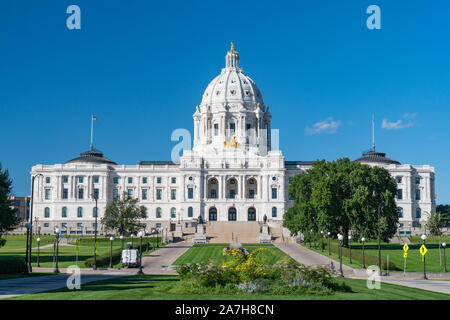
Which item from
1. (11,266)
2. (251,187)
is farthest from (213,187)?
(11,266)

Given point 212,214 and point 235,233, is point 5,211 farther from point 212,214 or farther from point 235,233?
point 212,214

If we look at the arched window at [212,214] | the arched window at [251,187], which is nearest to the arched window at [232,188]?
the arched window at [251,187]

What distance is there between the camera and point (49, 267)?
5122 centimetres

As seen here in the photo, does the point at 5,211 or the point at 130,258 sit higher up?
the point at 5,211

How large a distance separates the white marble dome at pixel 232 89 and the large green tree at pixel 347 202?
6612cm

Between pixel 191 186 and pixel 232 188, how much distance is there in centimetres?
998

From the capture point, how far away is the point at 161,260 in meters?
60.2

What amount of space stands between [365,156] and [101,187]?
218 ft

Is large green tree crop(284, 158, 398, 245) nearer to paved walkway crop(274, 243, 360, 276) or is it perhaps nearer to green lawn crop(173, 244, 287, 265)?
paved walkway crop(274, 243, 360, 276)

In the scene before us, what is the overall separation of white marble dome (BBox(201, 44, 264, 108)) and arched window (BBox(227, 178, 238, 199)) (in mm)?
23788

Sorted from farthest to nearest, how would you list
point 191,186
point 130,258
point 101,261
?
point 191,186 < point 101,261 < point 130,258

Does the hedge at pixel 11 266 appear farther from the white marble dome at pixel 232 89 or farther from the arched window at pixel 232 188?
the white marble dome at pixel 232 89

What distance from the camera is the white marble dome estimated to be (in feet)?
→ 477

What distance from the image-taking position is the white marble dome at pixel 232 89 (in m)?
145
